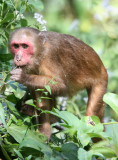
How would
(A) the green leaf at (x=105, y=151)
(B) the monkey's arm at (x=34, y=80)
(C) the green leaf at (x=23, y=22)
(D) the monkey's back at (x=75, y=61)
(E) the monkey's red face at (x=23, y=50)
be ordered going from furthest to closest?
(D) the monkey's back at (x=75, y=61)
(C) the green leaf at (x=23, y=22)
(E) the monkey's red face at (x=23, y=50)
(B) the monkey's arm at (x=34, y=80)
(A) the green leaf at (x=105, y=151)

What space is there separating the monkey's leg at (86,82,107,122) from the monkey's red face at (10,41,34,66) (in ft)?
3.87

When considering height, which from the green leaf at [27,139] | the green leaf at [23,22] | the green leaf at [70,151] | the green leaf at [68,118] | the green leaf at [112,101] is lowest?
the green leaf at [70,151]

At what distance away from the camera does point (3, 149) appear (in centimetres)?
346

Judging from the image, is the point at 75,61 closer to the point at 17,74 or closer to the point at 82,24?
the point at 17,74

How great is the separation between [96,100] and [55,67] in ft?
2.78

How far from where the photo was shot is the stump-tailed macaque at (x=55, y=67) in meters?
4.82

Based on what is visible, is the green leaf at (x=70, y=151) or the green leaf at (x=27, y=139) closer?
the green leaf at (x=70, y=151)

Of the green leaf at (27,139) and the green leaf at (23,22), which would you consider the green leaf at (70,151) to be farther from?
the green leaf at (23,22)

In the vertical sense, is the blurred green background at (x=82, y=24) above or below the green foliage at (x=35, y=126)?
above

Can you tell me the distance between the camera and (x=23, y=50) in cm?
486

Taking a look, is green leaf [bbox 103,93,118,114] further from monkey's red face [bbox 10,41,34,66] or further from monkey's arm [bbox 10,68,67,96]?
monkey's red face [bbox 10,41,34,66]

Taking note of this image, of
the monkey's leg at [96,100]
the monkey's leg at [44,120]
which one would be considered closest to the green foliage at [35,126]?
the monkey's leg at [44,120]

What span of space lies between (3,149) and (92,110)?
85.7 inches

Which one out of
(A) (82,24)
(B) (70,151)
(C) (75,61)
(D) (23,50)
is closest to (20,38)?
(D) (23,50)
